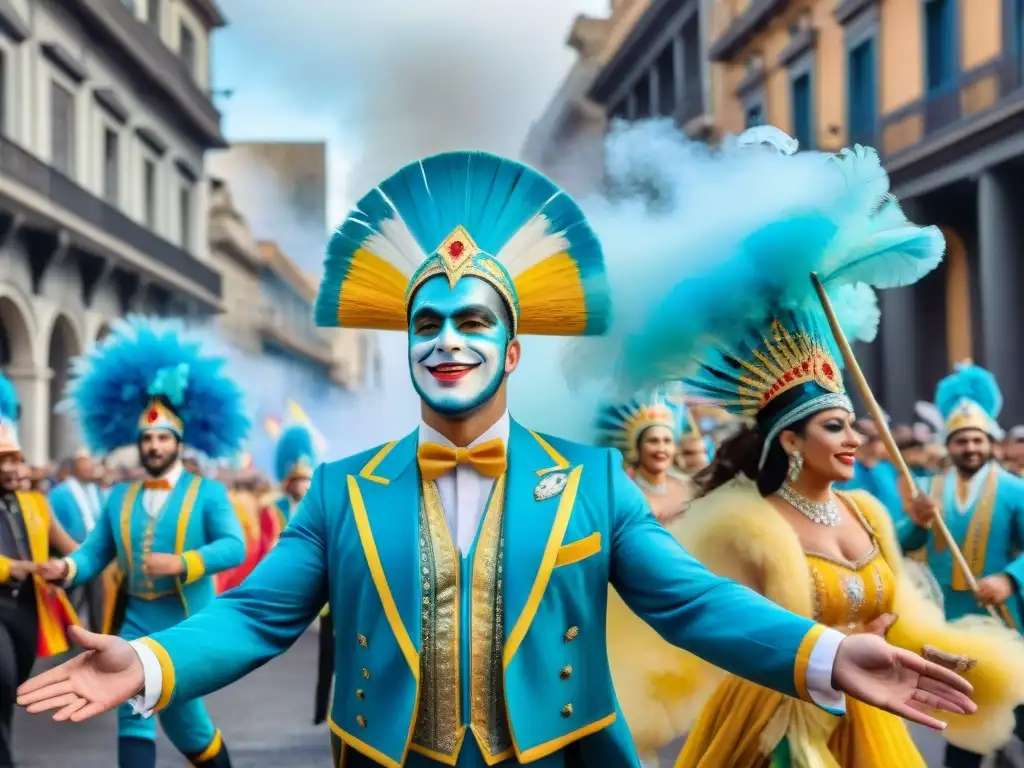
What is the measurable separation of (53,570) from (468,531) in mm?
3591

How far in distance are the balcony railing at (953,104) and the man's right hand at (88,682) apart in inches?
626

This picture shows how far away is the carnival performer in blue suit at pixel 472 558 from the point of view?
3.06 m

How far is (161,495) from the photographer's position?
6.69 metres

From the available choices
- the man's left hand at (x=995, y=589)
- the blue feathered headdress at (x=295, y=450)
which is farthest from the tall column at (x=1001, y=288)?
the man's left hand at (x=995, y=589)

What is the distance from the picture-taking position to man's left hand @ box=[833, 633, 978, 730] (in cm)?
269

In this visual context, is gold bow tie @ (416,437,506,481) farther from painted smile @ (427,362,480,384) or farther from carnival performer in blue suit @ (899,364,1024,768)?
carnival performer in blue suit @ (899,364,1024,768)

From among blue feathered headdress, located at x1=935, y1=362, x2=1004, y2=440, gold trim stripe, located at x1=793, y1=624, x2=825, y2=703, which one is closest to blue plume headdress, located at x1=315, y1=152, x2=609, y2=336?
gold trim stripe, located at x1=793, y1=624, x2=825, y2=703

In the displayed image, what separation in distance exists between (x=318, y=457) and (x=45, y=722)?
3191 millimetres

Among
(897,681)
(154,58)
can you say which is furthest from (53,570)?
(154,58)

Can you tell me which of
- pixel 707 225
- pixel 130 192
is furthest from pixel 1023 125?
pixel 130 192

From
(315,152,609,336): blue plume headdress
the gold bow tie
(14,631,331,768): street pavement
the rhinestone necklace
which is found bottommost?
(14,631,331,768): street pavement

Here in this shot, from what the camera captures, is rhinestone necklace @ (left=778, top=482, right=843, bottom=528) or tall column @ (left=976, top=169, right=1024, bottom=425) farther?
tall column @ (left=976, top=169, right=1024, bottom=425)

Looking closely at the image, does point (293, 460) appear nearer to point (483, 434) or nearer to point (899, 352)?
point (483, 434)

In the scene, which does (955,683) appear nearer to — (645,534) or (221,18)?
(645,534)
